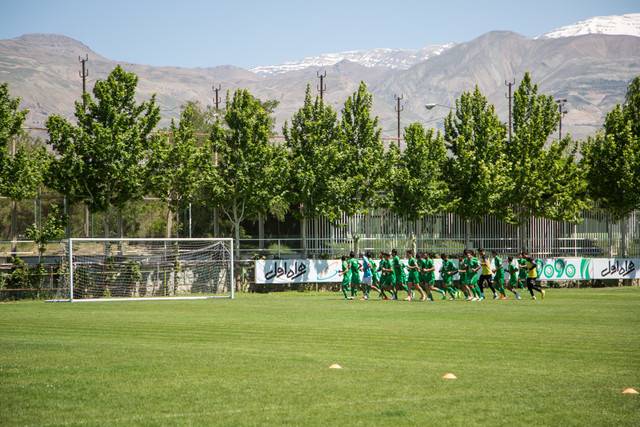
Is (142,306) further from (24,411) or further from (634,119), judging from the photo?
(634,119)

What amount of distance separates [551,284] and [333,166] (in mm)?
13689

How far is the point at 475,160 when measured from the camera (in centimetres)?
4969

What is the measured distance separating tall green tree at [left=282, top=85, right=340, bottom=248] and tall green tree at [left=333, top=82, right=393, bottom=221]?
0.51 m

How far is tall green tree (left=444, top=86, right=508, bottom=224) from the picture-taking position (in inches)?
1913

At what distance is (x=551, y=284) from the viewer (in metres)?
45.9

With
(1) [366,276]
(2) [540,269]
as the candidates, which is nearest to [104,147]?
(1) [366,276]

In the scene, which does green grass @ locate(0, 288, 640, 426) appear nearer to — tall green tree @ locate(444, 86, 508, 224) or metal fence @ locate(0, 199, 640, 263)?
metal fence @ locate(0, 199, 640, 263)

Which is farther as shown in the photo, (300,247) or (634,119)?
(634,119)

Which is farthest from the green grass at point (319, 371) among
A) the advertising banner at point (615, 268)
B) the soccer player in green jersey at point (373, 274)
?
the advertising banner at point (615, 268)

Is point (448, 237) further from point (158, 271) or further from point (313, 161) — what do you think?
point (158, 271)

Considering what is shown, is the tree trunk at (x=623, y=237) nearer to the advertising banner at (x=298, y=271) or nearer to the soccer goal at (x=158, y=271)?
the advertising banner at (x=298, y=271)

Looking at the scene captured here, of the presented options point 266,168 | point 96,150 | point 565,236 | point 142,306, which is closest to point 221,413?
point 142,306

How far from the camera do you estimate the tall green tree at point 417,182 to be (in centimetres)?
4738

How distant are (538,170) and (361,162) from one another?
11557mm
